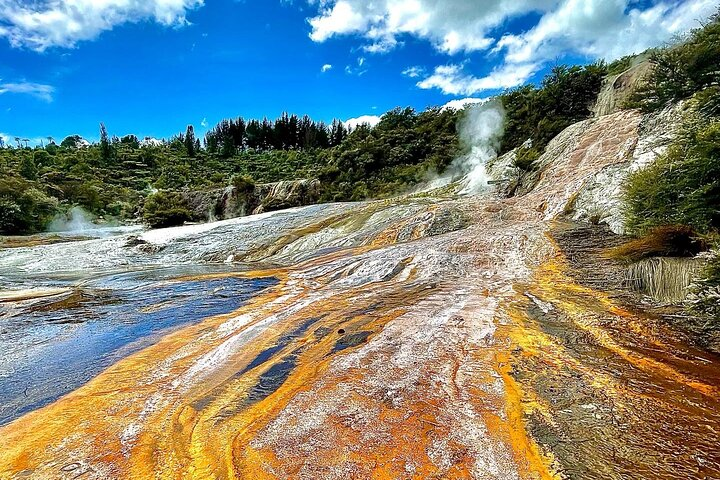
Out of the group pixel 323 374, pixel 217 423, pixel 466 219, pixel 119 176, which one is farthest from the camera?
pixel 119 176

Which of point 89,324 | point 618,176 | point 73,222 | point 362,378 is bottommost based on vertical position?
point 362,378

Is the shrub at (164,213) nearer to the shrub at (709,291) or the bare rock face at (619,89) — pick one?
Answer: the bare rock face at (619,89)

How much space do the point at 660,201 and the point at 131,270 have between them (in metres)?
11.3

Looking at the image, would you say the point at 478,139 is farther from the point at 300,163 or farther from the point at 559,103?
the point at 300,163

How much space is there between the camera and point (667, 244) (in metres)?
6.00

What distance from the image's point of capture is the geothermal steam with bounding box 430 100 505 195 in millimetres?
25328

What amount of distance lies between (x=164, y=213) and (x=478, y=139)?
2060 centimetres

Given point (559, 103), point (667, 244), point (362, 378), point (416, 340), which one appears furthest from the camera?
point (559, 103)

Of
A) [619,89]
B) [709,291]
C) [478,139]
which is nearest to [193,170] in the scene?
[478,139]

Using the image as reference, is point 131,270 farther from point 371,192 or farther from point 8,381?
point 371,192

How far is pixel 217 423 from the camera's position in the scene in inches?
116

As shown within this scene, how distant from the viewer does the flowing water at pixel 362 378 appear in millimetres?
2486

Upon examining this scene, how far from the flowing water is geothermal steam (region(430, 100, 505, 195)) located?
16.6m

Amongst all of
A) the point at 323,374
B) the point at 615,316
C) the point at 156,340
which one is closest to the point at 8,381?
the point at 156,340
